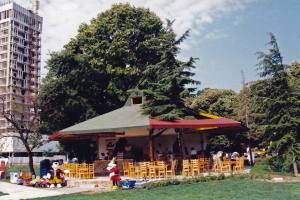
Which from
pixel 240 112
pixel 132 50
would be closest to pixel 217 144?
pixel 240 112

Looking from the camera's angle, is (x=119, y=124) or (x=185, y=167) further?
(x=119, y=124)

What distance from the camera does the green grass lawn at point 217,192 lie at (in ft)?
43.1

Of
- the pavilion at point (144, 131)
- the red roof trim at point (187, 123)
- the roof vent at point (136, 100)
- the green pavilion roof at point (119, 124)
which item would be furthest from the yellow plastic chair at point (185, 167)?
the roof vent at point (136, 100)

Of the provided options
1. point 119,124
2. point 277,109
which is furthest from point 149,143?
point 277,109

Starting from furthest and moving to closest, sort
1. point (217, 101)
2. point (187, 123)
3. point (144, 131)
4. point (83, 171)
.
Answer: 1. point (217, 101)
2. point (144, 131)
3. point (187, 123)
4. point (83, 171)

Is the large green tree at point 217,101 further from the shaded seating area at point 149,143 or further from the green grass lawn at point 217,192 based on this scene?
the green grass lawn at point 217,192

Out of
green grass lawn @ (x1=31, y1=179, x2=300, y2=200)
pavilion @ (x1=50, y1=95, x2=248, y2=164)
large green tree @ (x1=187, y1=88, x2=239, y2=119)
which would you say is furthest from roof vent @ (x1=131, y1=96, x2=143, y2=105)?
large green tree @ (x1=187, y1=88, x2=239, y2=119)

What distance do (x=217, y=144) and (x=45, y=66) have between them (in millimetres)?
18926

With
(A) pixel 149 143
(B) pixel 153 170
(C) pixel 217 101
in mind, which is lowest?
(B) pixel 153 170

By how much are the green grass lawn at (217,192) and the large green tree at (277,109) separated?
410 cm

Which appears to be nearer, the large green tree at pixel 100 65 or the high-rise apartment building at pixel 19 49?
the large green tree at pixel 100 65

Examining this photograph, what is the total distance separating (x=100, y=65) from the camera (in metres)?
39.1

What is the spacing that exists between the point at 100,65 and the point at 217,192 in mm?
26798

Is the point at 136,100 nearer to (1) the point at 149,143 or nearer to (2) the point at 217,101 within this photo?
(1) the point at 149,143
